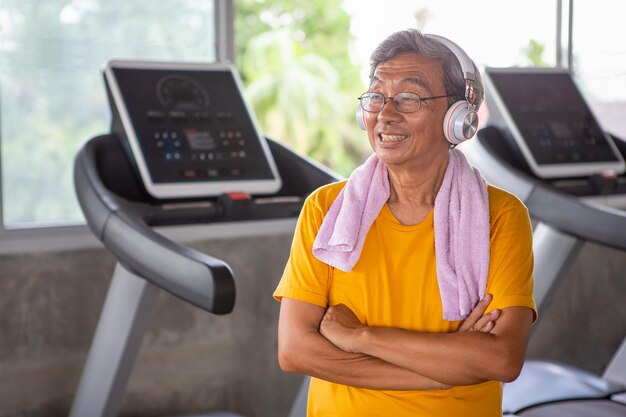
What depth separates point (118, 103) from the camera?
2512mm

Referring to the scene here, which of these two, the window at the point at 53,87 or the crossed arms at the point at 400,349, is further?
the window at the point at 53,87

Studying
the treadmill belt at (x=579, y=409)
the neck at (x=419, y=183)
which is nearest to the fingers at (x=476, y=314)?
the neck at (x=419, y=183)

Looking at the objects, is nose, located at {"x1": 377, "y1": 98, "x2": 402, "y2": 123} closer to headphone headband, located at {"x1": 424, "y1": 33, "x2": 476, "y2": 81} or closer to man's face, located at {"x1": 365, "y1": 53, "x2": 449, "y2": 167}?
man's face, located at {"x1": 365, "y1": 53, "x2": 449, "y2": 167}

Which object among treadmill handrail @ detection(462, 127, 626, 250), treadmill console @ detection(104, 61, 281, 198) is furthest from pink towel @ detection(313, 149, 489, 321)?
treadmill handrail @ detection(462, 127, 626, 250)

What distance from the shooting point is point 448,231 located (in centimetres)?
178

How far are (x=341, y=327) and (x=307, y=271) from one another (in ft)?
0.47

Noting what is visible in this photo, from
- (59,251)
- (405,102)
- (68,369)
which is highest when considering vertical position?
(405,102)

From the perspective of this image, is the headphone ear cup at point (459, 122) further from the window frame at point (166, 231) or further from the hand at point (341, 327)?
the window frame at point (166, 231)

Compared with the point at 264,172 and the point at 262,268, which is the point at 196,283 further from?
the point at 262,268

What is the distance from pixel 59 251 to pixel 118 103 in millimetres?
791

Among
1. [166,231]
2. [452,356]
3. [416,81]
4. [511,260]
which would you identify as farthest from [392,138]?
[166,231]

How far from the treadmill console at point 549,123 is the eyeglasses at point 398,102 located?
151 cm

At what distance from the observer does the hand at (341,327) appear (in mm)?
1686

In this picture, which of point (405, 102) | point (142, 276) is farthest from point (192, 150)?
point (405, 102)
